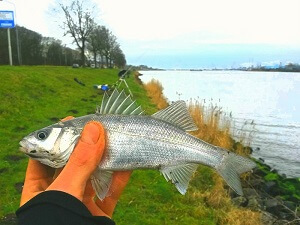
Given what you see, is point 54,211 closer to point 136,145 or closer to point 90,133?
point 90,133

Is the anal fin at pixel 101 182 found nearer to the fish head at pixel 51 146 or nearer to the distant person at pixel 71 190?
the distant person at pixel 71 190

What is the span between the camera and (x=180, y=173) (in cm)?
365

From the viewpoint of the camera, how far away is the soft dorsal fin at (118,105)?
11.5 feet

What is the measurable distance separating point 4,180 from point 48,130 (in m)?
7.99

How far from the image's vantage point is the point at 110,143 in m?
3.27

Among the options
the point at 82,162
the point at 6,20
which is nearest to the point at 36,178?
the point at 82,162

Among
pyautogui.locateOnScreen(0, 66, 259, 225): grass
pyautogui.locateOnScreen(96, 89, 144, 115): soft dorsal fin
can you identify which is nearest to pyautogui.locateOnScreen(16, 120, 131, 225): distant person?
pyautogui.locateOnScreen(96, 89, 144, 115): soft dorsal fin

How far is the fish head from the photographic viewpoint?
3.04 metres

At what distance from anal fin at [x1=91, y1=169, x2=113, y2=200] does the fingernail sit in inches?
15.0

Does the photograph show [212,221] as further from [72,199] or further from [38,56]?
[38,56]

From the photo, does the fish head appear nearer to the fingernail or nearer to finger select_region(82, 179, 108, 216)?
the fingernail

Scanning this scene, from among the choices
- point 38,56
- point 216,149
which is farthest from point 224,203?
point 38,56

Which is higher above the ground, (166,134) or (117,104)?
(117,104)

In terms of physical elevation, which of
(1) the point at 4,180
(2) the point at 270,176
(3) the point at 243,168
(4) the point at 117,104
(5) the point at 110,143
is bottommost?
(2) the point at 270,176
